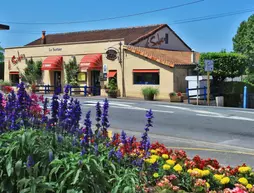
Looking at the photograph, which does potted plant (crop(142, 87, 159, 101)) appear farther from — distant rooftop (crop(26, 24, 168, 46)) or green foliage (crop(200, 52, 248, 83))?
distant rooftop (crop(26, 24, 168, 46))

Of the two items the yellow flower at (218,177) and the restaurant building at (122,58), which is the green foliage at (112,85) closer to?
the restaurant building at (122,58)

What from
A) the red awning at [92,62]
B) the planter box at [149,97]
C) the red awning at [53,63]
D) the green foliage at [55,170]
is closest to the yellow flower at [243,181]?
the green foliage at [55,170]

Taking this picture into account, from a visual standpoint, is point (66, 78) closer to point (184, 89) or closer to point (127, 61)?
point (127, 61)

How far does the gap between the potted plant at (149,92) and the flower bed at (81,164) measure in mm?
21912

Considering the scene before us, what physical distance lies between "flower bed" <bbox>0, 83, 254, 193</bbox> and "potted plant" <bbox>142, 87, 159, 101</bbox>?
21.9 meters

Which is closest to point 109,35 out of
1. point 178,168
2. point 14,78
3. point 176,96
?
point 14,78

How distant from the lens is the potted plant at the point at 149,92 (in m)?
26.7

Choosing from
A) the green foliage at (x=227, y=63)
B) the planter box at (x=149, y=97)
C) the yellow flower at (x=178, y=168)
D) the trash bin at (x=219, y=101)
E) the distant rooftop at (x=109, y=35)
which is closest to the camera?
the yellow flower at (x=178, y=168)

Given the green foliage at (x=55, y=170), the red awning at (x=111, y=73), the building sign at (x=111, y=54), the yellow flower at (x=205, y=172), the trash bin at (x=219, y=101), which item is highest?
the building sign at (x=111, y=54)

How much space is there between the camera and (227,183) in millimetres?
4039

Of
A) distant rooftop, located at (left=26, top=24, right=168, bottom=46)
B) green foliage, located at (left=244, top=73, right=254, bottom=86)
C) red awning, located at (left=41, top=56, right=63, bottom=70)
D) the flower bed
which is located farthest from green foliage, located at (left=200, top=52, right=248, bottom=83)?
the flower bed

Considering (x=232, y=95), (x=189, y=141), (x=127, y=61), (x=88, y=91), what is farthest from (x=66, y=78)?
(x=189, y=141)

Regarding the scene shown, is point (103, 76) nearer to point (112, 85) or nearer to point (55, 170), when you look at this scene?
point (112, 85)

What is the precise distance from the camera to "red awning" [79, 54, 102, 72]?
30875mm
